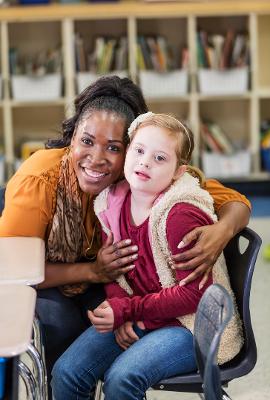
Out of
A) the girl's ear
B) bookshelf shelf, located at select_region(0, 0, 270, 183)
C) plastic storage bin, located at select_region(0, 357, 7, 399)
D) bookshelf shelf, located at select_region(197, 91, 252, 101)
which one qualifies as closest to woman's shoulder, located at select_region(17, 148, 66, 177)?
the girl's ear

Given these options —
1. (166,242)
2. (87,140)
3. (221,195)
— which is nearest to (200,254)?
(166,242)

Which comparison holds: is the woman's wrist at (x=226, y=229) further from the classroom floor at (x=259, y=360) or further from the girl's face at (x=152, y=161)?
the classroom floor at (x=259, y=360)

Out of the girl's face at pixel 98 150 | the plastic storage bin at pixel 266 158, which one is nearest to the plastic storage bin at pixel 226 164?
the plastic storage bin at pixel 266 158

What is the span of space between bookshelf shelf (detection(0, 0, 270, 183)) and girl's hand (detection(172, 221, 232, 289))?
3.48 m

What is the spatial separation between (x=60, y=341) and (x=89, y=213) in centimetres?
34

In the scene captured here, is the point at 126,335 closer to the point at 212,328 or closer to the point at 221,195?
the point at 212,328

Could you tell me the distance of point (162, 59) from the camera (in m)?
5.42

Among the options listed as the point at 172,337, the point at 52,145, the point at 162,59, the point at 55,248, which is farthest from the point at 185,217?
the point at 162,59

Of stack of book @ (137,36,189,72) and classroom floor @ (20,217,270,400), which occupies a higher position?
stack of book @ (137,36,189,72)

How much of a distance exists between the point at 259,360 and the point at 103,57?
9.60ft

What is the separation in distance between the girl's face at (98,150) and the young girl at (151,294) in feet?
0.26

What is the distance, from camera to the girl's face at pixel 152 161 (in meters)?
1.99

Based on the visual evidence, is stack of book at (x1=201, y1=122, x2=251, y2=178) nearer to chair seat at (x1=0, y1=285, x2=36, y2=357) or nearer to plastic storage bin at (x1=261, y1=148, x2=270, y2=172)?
plastic storage bin at (x1=261, y1=148, x2=270, y2=172)

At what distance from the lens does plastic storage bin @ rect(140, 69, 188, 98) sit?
5.39 m
